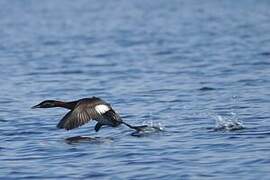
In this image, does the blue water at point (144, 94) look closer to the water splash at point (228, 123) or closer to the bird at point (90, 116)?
the water splash at point (228, 123)

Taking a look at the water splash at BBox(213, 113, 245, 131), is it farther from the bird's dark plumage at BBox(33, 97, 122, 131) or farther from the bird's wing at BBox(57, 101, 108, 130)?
the bird's wing at BBox(57, 101, 108, 130)

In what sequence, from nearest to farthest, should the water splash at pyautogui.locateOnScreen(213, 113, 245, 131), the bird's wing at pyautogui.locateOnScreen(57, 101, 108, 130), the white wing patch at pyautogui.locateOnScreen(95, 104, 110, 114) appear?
the bird's wing at pyautogui.locateOnScreen(57, 101, 108, 130)
the water splash at pyautogui.locateOnScreen(213, 113, 245, 131)
the white wing patch at pyautogui.locateOnScreen(95, 104, 110, 114)

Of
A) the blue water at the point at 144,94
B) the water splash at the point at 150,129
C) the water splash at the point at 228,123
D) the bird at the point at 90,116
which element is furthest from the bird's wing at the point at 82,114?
the water splash at the point at 228,123

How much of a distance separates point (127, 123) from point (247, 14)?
95.4 feet

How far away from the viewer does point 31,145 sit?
13133 mm

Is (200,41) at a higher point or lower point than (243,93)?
higher

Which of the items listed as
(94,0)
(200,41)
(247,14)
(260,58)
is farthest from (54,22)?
(94,0)

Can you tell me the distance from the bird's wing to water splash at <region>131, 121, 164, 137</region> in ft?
2.13

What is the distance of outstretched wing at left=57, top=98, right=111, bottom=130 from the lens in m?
13.6

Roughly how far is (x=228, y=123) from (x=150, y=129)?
126cm

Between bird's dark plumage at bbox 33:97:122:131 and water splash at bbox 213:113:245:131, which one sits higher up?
bird's dark plumage at bbox 33:97:122:131

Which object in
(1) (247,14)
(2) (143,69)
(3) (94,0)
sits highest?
(3) (94,0)

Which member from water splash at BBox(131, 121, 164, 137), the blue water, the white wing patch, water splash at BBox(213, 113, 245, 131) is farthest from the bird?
water splash at BBox(213, 113, 245, 131)

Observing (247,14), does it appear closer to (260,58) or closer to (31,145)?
(260,58)
